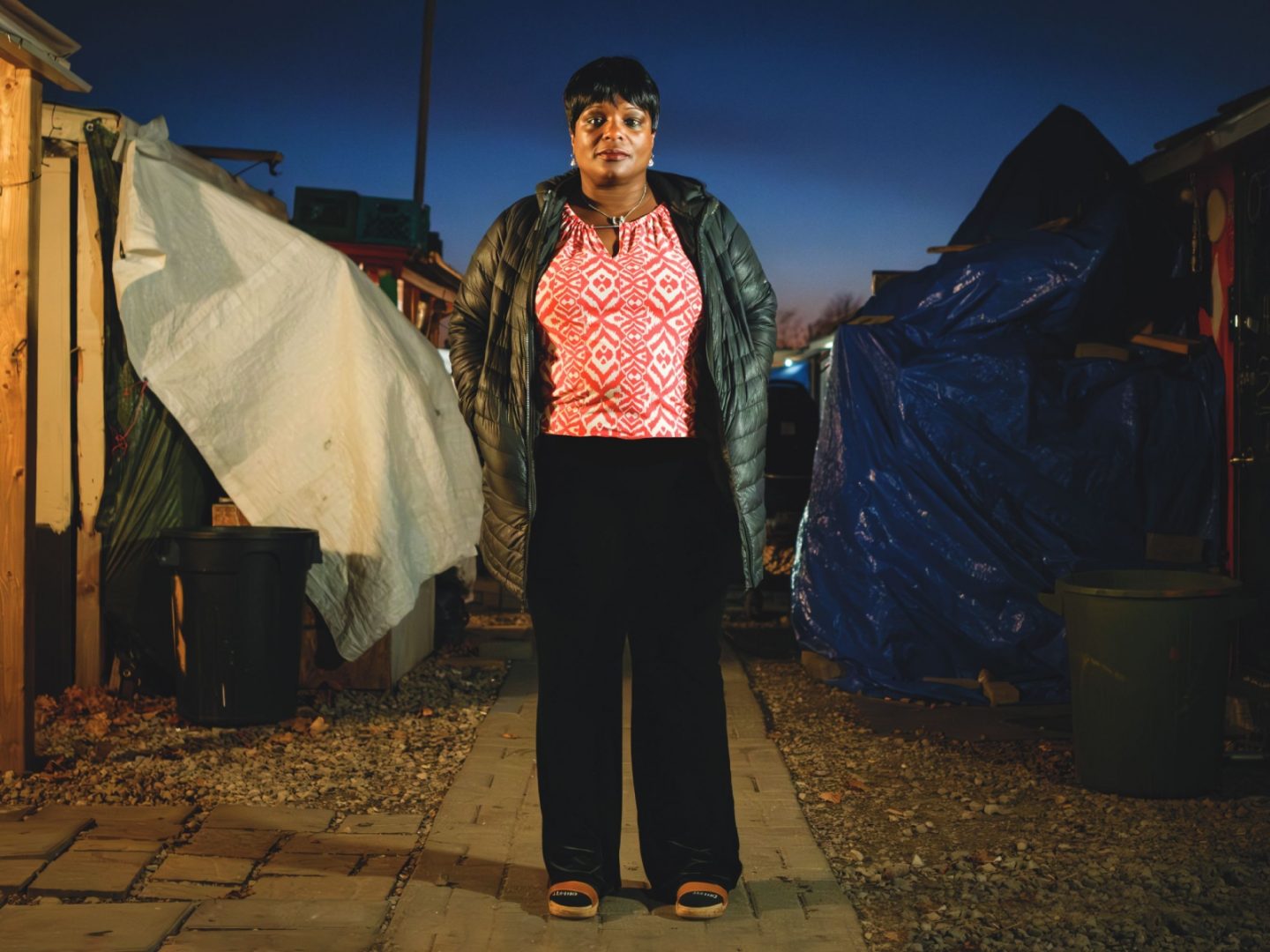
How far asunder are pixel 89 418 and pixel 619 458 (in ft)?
14.8

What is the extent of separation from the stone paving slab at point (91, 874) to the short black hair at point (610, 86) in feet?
8.47

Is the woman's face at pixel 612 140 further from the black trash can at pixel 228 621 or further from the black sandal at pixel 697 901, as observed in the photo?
the black trash can at pixel 228 621

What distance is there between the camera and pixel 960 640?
7.51 meters

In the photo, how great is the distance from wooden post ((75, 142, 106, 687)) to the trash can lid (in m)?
4.82

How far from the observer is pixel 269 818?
4.81 metres

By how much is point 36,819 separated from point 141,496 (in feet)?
Result: 8.97

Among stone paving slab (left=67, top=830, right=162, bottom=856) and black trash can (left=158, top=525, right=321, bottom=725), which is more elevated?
black trash can (left=158, top=525, right=321, bottom=725)

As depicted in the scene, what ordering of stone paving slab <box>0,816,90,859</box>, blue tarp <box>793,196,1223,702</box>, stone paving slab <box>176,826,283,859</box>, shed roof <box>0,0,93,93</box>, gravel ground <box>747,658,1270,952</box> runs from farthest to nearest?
blue tarp <box>793,196,1223,702</box> → shed roof <box>0,0,93,93</box> → stone paving slab <box>176,826,283,859</box> → stone paving slab <box>0,816,90,859</box> → gravel ground <box>747,658,1270,952</box>

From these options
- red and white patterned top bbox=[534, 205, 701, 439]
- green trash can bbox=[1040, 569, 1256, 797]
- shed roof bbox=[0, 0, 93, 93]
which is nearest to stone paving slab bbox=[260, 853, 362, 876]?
red and white patterned top bbox=[534, 205, 701, 439]

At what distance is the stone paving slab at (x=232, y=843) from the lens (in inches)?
171

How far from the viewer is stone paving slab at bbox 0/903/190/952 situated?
3.48 m

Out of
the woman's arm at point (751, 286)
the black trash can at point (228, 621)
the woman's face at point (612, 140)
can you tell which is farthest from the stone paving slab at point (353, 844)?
the woman's face at point (612, 140)

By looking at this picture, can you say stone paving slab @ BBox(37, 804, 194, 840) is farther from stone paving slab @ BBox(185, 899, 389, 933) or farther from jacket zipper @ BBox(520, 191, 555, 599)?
jacket zipper @ BBox(520, 191, 555, 599)

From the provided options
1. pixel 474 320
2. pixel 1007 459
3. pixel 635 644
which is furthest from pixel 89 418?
pixel 1007 459
